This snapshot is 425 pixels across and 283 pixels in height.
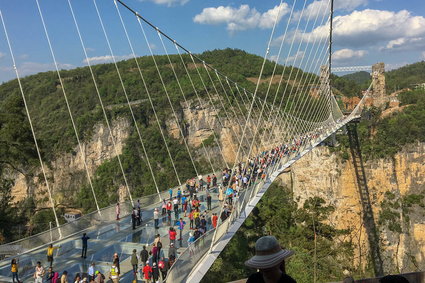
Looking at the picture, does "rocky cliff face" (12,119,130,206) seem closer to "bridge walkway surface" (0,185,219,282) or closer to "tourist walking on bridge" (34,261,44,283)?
"bridge walkway surface" (0,185,219,282)

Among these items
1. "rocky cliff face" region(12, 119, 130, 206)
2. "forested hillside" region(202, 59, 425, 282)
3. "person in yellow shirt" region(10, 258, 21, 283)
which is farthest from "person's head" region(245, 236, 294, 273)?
"rocky cliff face" region(12, 119, 130, 206)

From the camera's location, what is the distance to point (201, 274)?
669 centimetres

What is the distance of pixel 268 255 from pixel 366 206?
30.1 meters

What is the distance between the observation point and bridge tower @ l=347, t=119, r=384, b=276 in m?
27.2

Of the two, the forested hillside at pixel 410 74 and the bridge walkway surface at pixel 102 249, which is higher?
the forested hillside at pixel 410 74

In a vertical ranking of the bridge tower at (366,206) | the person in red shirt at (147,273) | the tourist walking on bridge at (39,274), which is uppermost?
the tourist walking on bridge at (39,274)

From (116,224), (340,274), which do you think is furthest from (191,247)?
(340,274)

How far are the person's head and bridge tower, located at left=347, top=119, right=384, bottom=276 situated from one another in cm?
2832

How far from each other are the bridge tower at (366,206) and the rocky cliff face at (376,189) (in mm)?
337

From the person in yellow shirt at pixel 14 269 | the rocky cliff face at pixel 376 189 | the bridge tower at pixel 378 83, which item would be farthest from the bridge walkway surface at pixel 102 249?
the bridge tower at pixel 378 83

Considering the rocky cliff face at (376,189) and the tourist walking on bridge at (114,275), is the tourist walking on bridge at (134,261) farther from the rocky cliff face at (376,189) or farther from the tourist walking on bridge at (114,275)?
the rocky cliff face at (376,189)

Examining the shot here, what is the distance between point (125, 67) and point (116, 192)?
34.7m

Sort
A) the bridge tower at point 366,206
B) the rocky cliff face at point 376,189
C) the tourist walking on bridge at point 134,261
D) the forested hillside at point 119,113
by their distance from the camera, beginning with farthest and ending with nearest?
the forested hillside at point 119,113 → the bridge tower at point 366,206 → the rocky cliff face at point 376,189 → the tourist walking on bridge at point 134,261

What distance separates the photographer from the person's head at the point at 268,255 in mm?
1784
